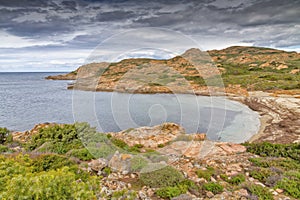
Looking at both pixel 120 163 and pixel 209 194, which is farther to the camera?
pixel 120 163

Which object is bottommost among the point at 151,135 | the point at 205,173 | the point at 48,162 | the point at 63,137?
the point at 151,135

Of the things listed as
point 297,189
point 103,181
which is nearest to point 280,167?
point 297,189

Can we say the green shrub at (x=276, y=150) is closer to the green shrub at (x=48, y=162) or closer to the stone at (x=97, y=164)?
the stone at (x=97, y=164)

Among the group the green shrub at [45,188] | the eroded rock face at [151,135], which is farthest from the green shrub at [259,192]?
the eroded rock face at [151,135]

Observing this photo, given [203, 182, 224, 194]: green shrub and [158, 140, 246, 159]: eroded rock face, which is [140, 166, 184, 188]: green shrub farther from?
[158, 140, 246, 159]: eroded rock face

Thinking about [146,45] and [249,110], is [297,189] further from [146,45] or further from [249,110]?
[249,110]

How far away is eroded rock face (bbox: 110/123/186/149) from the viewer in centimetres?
1360

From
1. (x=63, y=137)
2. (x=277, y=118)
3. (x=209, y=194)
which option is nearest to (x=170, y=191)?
(x=209, y=194)

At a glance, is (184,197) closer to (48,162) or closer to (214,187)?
(214,187)

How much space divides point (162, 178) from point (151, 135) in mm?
7158

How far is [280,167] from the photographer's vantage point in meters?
9.36

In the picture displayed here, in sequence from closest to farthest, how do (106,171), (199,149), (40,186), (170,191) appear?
(40,186) → (170,191) → (106,171) → (199,149)

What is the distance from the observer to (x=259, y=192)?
23.5ft

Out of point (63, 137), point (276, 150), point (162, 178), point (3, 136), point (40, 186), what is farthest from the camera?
point (3, 136)
